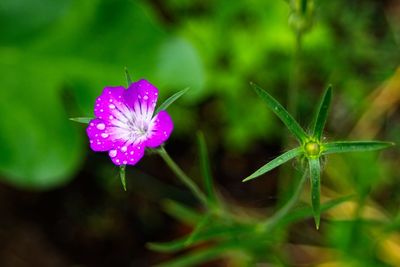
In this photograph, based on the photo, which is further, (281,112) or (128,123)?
(128,123)

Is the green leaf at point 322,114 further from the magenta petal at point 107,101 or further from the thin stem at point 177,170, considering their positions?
the magenta petal at point 107,101

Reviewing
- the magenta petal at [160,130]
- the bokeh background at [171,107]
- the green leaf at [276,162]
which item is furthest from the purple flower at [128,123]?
the bokeh background at [171,107]

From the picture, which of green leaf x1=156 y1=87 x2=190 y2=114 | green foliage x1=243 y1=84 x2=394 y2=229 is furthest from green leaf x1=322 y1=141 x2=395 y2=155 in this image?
green leaf x1=156 y1=87 x2=190 y2=114

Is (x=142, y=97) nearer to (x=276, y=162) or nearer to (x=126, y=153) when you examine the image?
(x=126, y=153)

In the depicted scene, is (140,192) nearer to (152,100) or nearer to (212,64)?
(212,64)

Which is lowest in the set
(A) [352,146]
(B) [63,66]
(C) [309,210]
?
(A) [352,146]

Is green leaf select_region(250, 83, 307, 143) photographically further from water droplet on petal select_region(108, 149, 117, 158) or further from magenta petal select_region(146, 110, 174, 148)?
water droplet on petal select_region(108, 149, 117, 158)

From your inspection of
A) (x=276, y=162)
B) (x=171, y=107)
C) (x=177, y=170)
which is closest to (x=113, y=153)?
(x=177, y=170)
